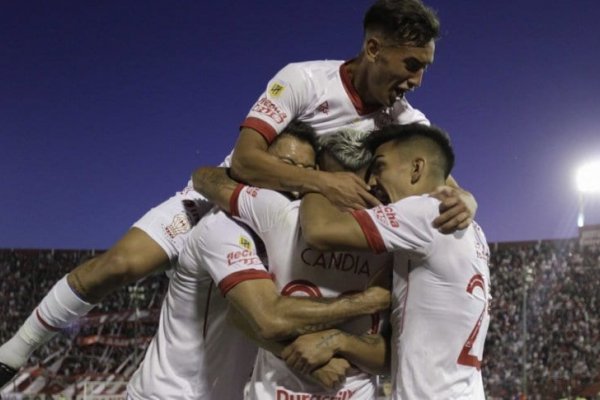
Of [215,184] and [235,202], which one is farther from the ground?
[215,184]

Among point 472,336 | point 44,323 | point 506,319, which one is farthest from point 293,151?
point 506,319

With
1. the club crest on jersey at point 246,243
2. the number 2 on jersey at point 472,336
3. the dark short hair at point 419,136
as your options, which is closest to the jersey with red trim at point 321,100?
the dark short hair at point 419,136

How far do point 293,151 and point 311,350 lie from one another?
1100 millimetres

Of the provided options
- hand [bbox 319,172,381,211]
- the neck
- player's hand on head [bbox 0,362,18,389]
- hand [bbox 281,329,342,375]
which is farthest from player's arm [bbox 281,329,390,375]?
player's hand on head [bbox 0,362,18,389]

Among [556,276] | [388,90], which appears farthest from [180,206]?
[556,276]

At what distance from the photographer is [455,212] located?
278cm

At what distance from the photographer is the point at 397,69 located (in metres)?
3.62

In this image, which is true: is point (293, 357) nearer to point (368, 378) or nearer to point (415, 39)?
point (368, 378)

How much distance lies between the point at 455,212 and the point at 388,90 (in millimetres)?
1150

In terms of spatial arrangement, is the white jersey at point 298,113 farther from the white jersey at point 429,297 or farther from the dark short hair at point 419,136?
the white jersey at point 429,297

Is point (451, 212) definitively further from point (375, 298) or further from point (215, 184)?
point (215, 184)

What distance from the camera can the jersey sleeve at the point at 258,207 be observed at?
3.05 m

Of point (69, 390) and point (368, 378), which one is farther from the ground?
point (69, 390)

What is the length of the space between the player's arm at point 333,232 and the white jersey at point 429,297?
0.03 m
